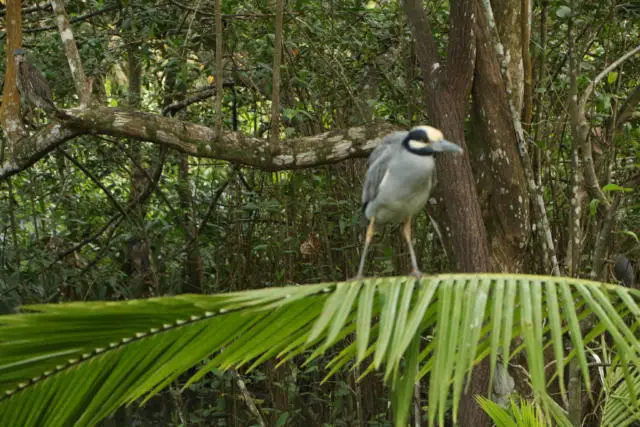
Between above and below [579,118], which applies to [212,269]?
below

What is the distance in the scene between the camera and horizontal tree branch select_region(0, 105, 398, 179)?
4.17 meters

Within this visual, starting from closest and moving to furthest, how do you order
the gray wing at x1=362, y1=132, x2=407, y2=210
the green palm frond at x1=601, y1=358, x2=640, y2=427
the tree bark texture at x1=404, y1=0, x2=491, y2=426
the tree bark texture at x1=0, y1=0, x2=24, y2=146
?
the gray wing at x1=362, y1=132, x2=407, y2=210 < the green palm frond at x1=601, y1=358, x2=640, y2=427 < the tree bark texture at x1=404, y1=0, x2=491, y2=426 < the tree bark texture at x1=0, y1=0, x2=24, y2=146

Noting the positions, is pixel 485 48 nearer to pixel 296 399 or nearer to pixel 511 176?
pixel 511 176

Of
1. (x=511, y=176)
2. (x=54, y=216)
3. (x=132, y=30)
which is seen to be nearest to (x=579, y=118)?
(x=511, y=176)

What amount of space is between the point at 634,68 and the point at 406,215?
3531 millimetres

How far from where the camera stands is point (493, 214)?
4180 mm

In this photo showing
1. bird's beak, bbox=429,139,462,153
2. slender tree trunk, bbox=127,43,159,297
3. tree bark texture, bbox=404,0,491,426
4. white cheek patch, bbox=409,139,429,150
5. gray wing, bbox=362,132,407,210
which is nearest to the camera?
bird's beak, bbox=429,139,462,153

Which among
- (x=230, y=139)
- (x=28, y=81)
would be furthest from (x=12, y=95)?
(x=230, y=139)

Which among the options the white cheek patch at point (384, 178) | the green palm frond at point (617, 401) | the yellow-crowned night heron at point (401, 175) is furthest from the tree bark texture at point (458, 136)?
the white cheek patch at point (384, 178)

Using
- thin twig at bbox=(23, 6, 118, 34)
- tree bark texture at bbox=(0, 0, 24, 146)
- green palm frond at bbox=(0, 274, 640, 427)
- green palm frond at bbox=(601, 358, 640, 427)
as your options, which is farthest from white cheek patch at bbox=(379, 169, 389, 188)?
thin twig at bbox=(23, 6, 118, 34)

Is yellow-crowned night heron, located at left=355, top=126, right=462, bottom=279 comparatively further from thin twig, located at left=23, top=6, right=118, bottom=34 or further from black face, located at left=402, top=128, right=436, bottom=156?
thin twig, located at left=23, top=6, right=118, bottom=34

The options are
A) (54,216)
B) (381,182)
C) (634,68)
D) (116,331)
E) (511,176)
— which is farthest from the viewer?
(54,216)

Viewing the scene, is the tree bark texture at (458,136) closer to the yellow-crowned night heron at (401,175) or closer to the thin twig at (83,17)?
the yellow-crowned night heron at (401,175)

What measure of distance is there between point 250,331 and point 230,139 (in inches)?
98.1
